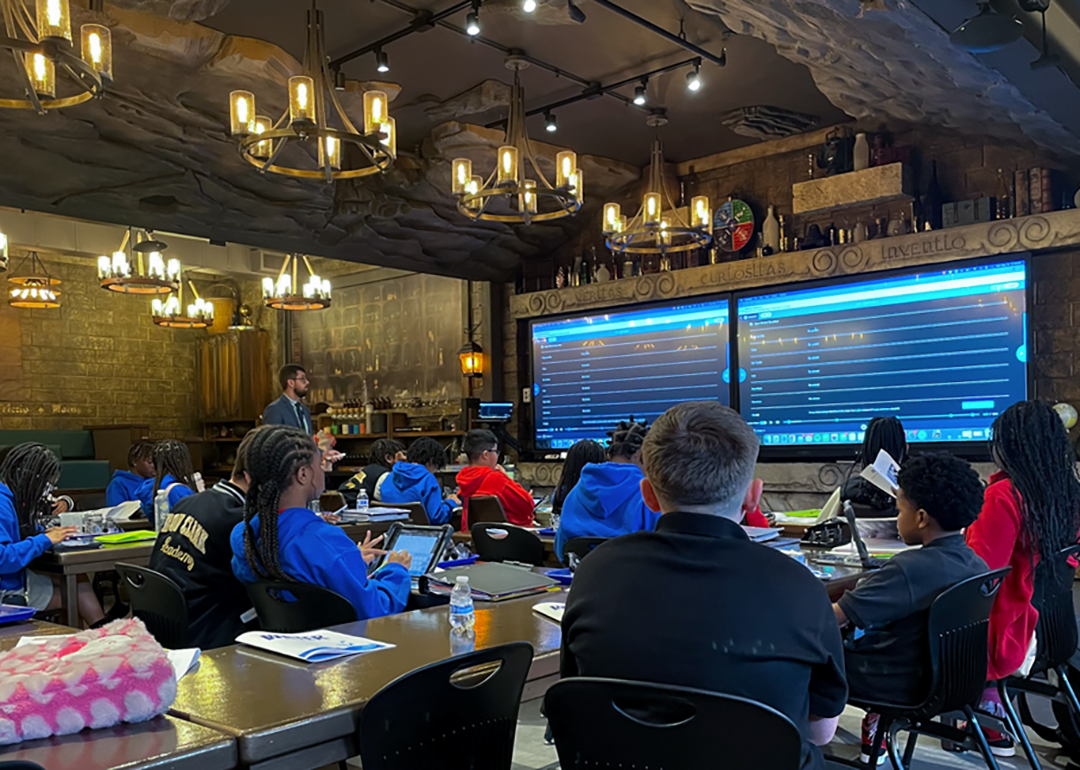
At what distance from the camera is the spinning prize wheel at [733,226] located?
8.66m

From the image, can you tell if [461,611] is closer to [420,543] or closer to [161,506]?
[420,543]

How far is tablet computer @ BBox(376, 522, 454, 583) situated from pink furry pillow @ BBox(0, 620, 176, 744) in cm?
146

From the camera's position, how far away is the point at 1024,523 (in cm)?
300

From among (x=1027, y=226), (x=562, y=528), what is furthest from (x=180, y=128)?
(x=1027, y=226)

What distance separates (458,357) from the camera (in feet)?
38.1

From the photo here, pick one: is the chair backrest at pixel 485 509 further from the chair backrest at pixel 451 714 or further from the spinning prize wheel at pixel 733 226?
the spinning prize wheel at pixel 733 226

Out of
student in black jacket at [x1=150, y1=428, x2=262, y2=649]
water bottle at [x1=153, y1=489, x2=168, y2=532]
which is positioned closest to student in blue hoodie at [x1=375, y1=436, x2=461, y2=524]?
water bottle at [x1=153, y1=489, x2=168, y2=532]

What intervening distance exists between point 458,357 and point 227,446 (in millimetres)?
5207

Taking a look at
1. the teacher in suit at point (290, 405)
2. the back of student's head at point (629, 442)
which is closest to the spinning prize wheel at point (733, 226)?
the teacher in suit at point (290, 405)

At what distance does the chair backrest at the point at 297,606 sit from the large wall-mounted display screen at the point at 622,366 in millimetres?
6432

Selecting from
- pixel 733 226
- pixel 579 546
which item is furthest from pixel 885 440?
pixel 733 226

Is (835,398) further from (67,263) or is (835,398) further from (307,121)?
(67,263)

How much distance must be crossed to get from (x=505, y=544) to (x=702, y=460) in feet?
9.54

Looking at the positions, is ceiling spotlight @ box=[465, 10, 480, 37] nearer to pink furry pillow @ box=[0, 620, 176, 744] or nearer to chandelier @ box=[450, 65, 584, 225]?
chandelier @ box=[450, 65, 584, 225]
